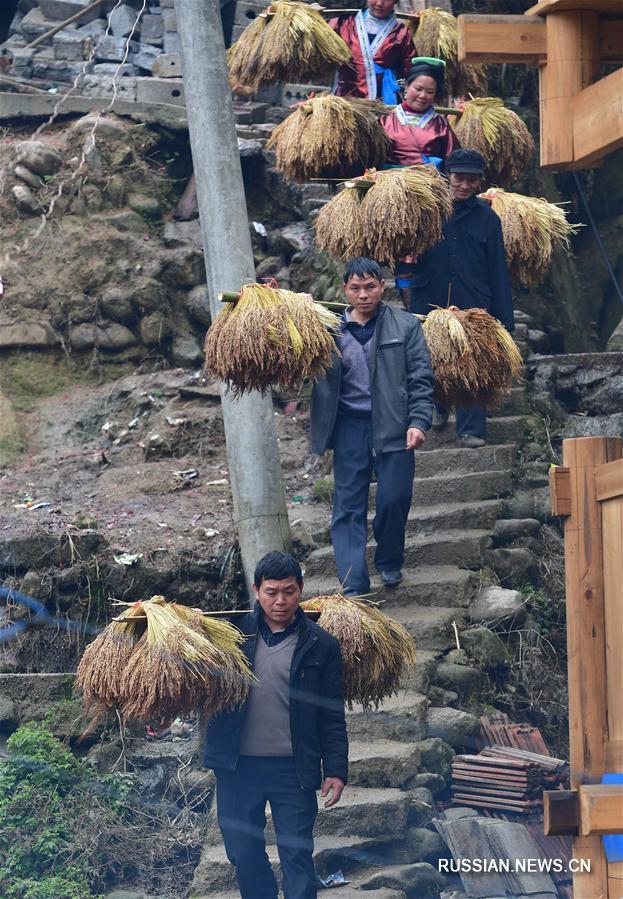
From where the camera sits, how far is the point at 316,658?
16.8 ft

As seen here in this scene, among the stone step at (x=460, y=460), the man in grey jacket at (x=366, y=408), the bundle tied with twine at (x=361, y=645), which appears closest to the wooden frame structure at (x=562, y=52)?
the man in grey jacket at (x=366, y=408)

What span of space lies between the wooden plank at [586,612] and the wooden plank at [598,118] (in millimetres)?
981

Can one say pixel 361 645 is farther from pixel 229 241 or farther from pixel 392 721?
pixel 229 241

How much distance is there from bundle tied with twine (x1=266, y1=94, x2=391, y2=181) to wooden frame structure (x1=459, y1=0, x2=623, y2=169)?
116 inches

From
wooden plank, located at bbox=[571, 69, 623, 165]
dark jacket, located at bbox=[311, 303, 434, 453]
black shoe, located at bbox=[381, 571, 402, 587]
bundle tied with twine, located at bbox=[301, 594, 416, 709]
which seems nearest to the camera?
wooden plank, located at bbox=[571, 69, 623, 165]

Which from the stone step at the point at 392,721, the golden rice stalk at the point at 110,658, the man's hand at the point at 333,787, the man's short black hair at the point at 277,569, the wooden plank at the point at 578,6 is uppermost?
the wooden plank at the point at 578,6

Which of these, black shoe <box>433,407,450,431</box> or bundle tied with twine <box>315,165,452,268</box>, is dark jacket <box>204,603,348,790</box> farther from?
black shoe <box>433,407,450,431</box>

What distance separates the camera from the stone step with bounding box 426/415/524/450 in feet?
27.7

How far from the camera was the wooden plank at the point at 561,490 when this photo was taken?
4.75 m

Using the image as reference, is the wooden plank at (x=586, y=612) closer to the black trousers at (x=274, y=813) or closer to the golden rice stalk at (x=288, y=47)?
the black trousers at (x=274, y=813)

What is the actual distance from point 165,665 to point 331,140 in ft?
12.7

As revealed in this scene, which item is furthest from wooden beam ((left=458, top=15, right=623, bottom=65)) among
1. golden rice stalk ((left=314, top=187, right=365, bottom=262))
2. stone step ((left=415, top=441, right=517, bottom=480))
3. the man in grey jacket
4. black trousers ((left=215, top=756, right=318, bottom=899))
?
stone step ((left=415, top=441, right=517, bottom=480))

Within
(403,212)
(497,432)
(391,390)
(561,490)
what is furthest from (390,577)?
(561,490)

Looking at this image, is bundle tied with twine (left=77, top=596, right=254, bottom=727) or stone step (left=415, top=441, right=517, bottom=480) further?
stone step (left=415, top=441, right=517, bottom=480)
